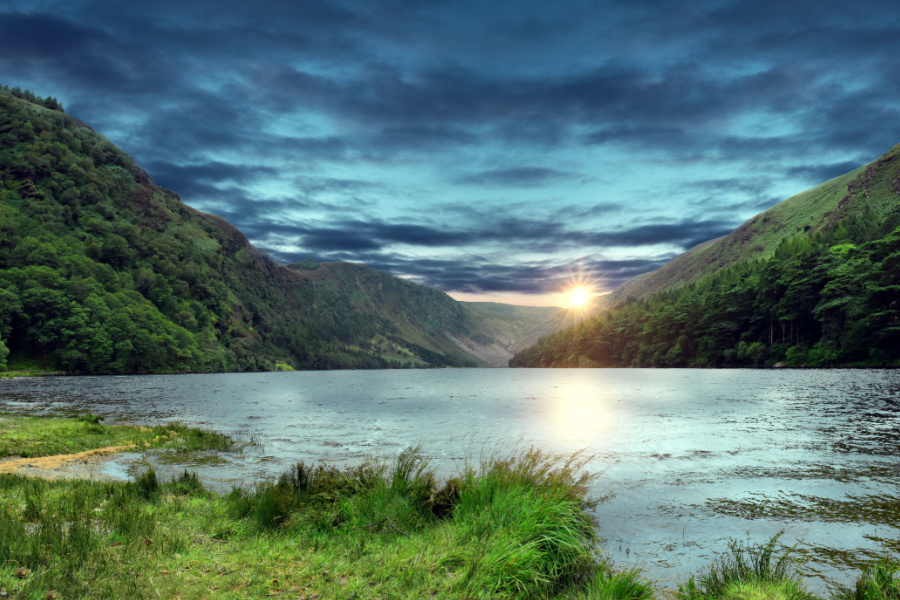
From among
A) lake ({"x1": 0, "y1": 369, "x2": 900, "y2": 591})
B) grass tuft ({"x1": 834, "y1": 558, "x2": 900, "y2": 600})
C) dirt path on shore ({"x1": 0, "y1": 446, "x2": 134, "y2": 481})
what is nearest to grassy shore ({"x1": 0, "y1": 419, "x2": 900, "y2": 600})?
grass tuft ({"x1": 834, "y1": 558, "x2": 900, "y2": 600})

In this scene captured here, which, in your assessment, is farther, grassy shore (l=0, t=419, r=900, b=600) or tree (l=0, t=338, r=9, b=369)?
tree (l=0, t=338, r=9, b=369)

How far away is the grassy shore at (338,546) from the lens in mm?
7340

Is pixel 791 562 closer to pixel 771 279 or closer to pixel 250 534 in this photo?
pixel 250 534

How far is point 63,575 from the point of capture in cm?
702

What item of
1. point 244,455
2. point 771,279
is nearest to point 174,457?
point 244,455

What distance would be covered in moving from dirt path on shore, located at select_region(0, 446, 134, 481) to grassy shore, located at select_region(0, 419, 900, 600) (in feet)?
13.2

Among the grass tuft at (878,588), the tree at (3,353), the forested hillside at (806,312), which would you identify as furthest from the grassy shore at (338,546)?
the tree at (3,353)

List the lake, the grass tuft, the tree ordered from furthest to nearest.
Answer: the tree, the lake, the grass tuft

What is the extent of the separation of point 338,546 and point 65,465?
16.9 metres

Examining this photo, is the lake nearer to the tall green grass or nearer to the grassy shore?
the tall green grass

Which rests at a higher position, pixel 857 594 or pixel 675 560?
pixel 857 594

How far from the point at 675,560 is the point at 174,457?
22319 mm

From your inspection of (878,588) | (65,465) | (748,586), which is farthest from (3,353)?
(878,588)

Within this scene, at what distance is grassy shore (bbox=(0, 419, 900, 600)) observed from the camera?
7.34m
